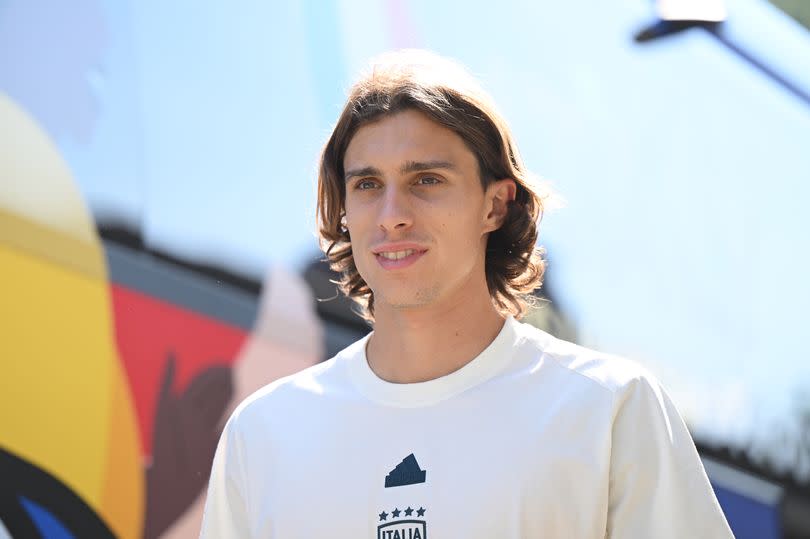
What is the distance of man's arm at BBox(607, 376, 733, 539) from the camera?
1.65 m

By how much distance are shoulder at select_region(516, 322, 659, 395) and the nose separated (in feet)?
0.98

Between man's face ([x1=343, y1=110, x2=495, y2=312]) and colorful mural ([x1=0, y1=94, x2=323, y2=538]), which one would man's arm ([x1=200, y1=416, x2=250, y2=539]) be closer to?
man's face ([x1=343, y1=110, x2=495, y2=312])

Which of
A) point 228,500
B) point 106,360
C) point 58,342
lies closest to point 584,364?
point 228,500

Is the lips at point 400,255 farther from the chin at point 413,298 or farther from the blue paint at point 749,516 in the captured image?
the blue paint at point 749,516

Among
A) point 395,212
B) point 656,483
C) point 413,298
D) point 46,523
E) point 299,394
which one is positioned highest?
point 395,212

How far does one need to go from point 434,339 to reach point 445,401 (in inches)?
5.0

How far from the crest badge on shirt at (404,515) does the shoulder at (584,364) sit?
286 millimetres

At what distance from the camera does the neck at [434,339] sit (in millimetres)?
1888

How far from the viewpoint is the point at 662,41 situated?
2.49 metres

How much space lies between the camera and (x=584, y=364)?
1.80 meters

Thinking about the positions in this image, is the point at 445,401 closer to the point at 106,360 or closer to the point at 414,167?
the point at 414,167

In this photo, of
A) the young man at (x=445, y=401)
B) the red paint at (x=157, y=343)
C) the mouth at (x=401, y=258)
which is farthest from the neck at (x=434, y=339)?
the red paint at (x=157, y=343)

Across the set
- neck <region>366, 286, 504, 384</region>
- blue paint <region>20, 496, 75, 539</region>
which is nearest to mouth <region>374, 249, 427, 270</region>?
neck <region>366, 286, 504, 384</region>

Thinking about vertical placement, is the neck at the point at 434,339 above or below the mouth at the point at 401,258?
below
